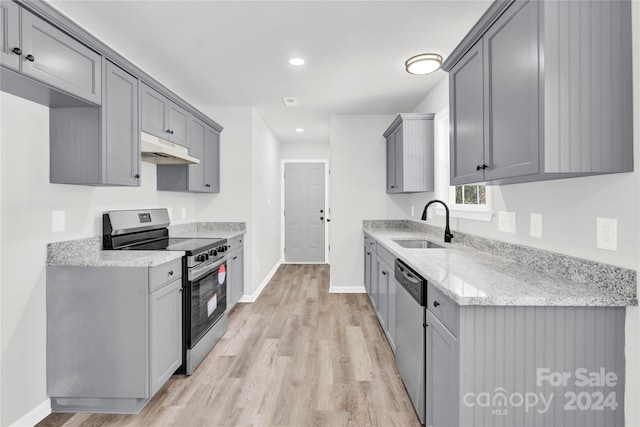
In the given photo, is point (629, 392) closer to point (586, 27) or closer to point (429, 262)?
point (429, 262)

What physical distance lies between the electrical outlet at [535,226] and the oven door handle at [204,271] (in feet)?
7.49

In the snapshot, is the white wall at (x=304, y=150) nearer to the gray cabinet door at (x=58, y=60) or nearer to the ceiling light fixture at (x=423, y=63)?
the ceiling light fixture at (x=423, y=63)

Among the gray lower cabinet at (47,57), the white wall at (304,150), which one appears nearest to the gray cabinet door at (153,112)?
the gray lower cabinet at (47,57)

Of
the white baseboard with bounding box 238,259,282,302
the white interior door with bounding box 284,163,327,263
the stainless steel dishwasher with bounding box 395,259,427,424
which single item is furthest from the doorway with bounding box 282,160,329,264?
the stainless steel dishwasher with bounding box 395,259,427,424

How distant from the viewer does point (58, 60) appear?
5.81 ft

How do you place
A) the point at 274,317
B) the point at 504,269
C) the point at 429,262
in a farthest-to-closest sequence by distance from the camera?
the point at 274,317 → the point at 429,262 → the point at 504,269

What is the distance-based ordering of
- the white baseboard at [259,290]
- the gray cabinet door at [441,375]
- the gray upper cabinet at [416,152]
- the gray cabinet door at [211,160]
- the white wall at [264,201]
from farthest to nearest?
the white wall at [264,201], the white baseboard at [259,290], the gray cabinet door at [211,160], the gray upper cabinet at [416,152], the gray cabinet door at [441,375]

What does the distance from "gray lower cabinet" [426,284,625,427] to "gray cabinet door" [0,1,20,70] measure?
87.5 inches

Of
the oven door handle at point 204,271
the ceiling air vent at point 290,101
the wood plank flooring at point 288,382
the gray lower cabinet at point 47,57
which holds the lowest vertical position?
the wood plank flooring at point 288,382

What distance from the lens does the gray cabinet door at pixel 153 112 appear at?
2619mm

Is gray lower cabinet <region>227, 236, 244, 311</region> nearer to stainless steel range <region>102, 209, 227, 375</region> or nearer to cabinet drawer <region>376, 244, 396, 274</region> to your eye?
stainless steel range <region>102, 209, 227, 375</region>

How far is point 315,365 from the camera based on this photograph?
262 centimetres

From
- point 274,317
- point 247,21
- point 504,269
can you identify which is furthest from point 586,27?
point 274,317

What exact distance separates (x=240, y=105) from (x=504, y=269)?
11.8 ft
